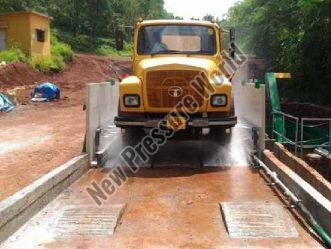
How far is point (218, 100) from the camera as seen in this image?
328 inches

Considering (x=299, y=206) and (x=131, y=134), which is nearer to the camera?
(x=299, y=206)

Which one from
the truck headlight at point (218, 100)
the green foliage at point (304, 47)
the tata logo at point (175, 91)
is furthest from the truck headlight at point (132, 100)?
the green foliage at point (304, 47)

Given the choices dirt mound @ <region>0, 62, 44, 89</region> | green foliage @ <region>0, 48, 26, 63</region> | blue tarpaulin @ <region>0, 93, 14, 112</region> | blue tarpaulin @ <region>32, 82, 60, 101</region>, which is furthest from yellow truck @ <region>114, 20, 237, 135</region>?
green foliage @ <region>0, 48, 26, 63</region>

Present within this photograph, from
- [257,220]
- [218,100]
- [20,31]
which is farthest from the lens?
[20,31]

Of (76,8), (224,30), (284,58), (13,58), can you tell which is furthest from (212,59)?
(76,8)

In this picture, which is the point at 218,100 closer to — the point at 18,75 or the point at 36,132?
the point at 36,132

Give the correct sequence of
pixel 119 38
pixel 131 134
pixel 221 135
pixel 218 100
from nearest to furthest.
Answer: pixel 218 100 < pixel 221 135 < pixel 131 134 < pixel 119 38

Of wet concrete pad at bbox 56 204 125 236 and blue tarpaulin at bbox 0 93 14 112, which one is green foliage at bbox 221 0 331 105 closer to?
blue tarpaulin at bbox 0 93 14 112

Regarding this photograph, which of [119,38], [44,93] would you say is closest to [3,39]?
[44,93]

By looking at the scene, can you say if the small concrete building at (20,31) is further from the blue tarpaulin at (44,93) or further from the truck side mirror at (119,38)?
the truck side mirror at (119,38)

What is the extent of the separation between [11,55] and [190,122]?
71.3 feet

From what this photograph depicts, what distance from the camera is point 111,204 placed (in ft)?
20.7

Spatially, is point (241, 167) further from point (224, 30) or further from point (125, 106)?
point (224, 30)

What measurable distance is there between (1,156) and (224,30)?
5157 mm
